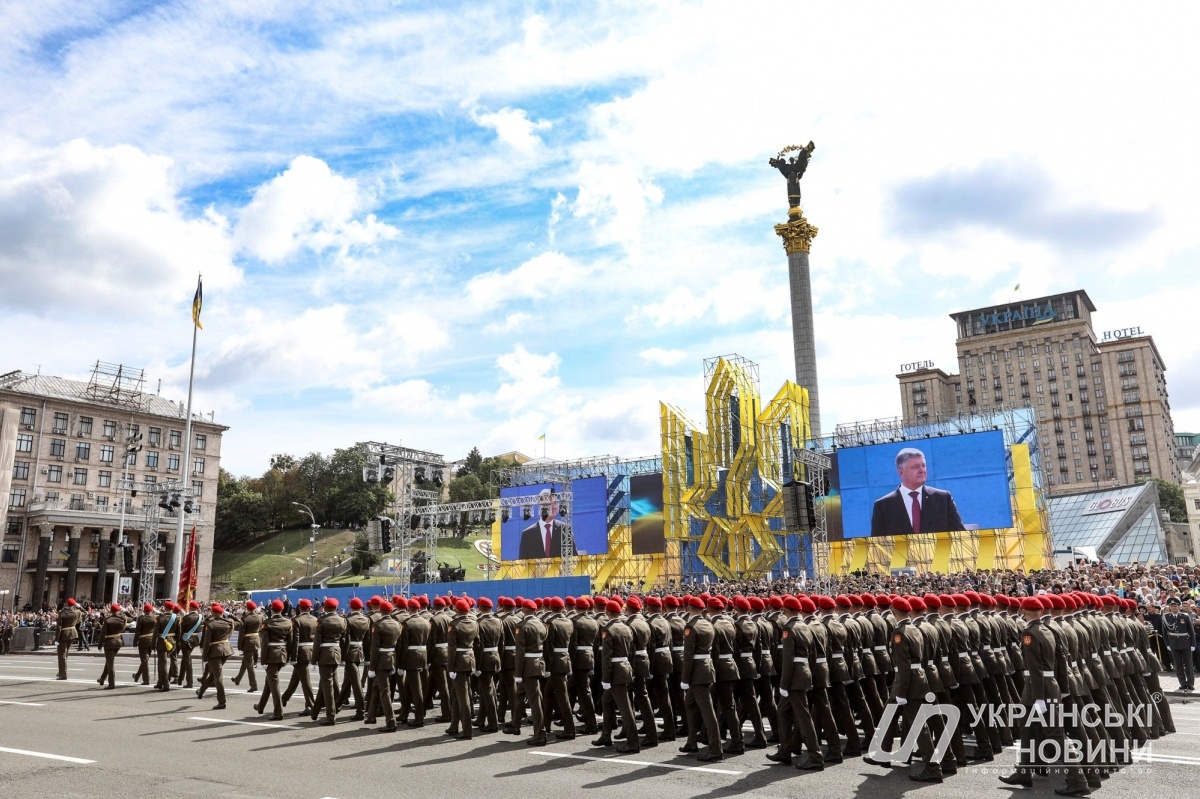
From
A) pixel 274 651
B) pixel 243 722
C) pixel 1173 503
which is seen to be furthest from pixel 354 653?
pixel 1173 503

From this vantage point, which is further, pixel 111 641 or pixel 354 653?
pixel 111 641

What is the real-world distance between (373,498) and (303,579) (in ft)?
60.2

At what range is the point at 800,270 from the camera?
5638 cm

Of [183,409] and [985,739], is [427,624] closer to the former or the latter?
[985,739]

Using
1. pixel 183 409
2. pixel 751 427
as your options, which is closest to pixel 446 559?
pixel 183 409

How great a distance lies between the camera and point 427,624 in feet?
42.1

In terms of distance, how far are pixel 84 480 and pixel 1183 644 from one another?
7073cm

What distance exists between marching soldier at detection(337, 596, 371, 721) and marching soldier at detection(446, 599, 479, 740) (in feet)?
6.54

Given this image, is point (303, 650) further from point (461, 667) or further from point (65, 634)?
point (65, 634)

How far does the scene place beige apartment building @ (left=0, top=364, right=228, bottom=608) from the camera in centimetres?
5900

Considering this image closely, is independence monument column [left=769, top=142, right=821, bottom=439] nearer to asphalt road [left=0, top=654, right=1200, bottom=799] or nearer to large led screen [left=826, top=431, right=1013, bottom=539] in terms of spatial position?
large led screen [left=826, top=431, right=1013, bottom=539]

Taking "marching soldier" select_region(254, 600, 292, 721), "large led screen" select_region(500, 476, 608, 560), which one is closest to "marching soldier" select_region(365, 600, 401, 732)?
"marching soldier" select_region(254, 600, 292, 721)

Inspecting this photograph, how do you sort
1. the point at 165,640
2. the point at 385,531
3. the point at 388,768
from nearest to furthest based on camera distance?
the point at 388,768, the point at 165,640, the point at 385,531

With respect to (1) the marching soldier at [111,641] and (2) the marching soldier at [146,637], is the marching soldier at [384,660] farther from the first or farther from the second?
(1) the marching soldier at [111,641]
